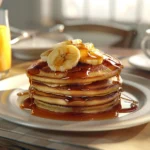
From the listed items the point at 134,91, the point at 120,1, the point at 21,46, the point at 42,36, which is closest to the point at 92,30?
the point at 120,1

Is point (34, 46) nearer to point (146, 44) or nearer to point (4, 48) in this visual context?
point (4, 48)

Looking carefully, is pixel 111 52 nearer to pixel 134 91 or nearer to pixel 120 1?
pixel 134 91

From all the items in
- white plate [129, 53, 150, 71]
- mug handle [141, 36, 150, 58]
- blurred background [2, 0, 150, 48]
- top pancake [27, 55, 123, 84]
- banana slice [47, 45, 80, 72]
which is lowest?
blurred background [2, 0, 150, 48]

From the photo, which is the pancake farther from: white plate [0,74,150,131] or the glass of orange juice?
the glass of orange juice

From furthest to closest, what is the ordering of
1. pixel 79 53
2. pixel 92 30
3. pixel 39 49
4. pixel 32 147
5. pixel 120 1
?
pixel 120 1 → pixel 92 30 → pixel 39 49 → pixel 79 53 → pixel 32 147

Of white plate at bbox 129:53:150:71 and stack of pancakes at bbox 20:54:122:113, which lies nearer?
stack of pancakes at bbox 20:54:122:113

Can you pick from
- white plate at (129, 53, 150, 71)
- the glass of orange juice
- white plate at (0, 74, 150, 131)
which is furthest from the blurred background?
white plate at (0, 74, 150, 131)

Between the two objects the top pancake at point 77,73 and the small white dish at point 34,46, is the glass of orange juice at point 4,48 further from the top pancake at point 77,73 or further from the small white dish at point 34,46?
the top pancake at point 77,73
